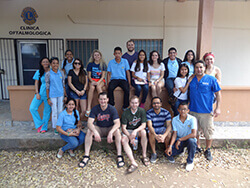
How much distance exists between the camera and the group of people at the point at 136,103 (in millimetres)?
3098

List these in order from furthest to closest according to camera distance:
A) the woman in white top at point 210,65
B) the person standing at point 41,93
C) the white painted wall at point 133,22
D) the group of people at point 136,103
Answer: the white painted wall at point 133,22 < the person standing at point 41,93 < the woman in white top at point 210,65 < the group of people at point 136,103

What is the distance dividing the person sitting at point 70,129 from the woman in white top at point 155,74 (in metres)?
1.60

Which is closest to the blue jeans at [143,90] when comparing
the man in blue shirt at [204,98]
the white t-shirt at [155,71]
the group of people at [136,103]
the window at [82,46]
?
the group of people at [136,103]

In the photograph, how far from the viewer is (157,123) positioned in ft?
10.7

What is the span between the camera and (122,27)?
240 inches

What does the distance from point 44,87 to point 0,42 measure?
3.64 m

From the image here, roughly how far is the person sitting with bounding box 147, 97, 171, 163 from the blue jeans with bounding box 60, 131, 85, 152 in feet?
3.95

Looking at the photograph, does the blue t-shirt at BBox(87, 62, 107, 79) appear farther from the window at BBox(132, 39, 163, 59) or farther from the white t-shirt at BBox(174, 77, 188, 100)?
the window at BBox(132, 39, 163, 59)

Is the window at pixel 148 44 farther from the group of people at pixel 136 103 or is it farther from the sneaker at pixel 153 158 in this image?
the sneaker at pixel 153 158

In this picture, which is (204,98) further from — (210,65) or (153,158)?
(153,158)

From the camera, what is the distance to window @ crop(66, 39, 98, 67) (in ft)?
20.0

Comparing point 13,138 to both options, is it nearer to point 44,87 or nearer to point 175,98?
point 44,87

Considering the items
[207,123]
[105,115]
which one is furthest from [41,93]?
[207,123]

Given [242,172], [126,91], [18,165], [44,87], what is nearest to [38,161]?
[18,165]
